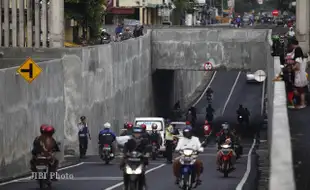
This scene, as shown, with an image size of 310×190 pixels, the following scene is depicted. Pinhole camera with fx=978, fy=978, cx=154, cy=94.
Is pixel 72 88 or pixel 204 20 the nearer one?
pixel 72 88

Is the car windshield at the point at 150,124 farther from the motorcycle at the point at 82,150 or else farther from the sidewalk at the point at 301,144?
the sidewalk at the point at 301,144

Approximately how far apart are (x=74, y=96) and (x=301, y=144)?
20931 mm

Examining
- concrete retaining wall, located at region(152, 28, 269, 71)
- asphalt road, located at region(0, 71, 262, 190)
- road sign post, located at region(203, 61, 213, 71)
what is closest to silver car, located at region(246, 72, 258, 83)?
concrete retaining wall, located at region(152, 28, 269, 71)

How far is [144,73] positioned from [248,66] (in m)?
6.75

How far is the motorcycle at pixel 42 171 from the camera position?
21.4m

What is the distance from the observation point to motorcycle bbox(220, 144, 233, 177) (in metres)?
27.3

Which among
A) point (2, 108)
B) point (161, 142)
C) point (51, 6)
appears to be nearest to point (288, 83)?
point (2, 108)

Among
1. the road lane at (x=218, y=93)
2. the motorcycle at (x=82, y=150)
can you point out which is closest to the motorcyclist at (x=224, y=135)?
the motorcycle at (x=82, y=150)

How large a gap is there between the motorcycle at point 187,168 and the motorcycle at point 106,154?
1094 cm

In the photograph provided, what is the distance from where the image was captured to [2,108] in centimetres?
2559

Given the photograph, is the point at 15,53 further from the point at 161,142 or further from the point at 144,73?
the point at 144,73

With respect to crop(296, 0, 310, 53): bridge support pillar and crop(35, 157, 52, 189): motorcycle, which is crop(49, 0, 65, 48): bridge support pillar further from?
crop(35, 157, 52, 189): motorcycle

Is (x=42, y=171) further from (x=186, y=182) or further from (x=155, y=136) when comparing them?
(x=155, y=136)

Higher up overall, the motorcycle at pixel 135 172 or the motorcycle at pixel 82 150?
the motorcycle at pixel 135 172
